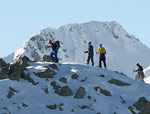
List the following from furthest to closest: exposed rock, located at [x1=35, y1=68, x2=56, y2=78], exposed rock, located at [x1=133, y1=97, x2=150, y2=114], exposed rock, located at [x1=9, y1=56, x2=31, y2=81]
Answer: exposed rock, located at [x1=35, y1=68, x2=56, y2=78] < exposed rock, located at [x1=9, y1=56, x2=31, y2=81] < exposed rock, located at [x1=133, y1=97, x2=150, y2=114]

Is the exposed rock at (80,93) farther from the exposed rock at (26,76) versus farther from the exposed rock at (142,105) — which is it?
the exposed rock at (142,105)

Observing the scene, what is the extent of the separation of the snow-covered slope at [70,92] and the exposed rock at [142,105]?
28 cm

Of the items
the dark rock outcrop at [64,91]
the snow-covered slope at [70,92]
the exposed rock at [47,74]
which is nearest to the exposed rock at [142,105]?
the snow-covered slope at [70,92]

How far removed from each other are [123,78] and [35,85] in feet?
21.2

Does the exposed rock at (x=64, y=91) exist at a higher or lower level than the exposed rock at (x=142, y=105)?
higher

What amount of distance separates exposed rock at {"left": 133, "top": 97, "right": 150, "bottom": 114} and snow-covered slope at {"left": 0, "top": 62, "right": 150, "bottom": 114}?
0.91ft

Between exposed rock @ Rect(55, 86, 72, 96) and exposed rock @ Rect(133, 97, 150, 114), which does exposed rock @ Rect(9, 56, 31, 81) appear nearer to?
exposed rock @ Rect(55, 86, 72, 96)

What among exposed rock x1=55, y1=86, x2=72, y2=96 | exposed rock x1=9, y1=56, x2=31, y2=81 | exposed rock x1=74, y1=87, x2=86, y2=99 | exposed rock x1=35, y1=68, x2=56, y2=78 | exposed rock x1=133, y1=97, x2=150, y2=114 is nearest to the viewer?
exposed rock x1=133, y1=97, x2=150, y2=114

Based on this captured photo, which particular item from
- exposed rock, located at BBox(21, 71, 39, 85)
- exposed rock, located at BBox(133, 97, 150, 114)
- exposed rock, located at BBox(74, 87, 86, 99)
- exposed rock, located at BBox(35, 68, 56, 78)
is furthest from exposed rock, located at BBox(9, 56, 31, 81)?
exposed rock, located at BBox(133, 97, 150, 114)

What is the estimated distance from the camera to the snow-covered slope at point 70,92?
29406 millimetres

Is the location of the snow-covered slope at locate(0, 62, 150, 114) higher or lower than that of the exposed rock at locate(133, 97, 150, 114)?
higher

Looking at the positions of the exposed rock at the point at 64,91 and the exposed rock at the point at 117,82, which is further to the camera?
the exposed rock at the point at 117,82

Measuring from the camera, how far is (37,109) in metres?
29.0

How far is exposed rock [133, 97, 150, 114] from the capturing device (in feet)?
101
